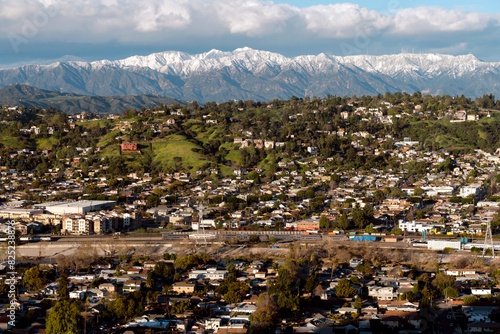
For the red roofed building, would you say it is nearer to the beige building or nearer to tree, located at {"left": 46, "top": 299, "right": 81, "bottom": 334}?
the beige building

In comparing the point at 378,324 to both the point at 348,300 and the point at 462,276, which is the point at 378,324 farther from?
the point at 462,276

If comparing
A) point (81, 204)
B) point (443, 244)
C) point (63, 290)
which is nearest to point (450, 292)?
point (443, 244)

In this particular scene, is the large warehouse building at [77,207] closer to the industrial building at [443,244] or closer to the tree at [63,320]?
the industrial building at [443,244]

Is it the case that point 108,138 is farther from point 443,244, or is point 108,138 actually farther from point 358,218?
point 443,244

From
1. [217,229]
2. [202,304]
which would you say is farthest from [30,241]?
[202,304]

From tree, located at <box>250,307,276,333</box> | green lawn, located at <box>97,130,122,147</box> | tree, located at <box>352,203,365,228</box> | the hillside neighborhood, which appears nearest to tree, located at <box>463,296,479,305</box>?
the hillside neighborhood

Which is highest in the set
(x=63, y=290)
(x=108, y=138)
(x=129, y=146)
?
(x=108, y=138)

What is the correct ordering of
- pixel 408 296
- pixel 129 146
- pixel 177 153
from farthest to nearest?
pixel 129 146 < pixel 177 153 < pixel 408 296
